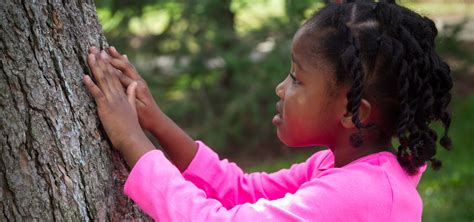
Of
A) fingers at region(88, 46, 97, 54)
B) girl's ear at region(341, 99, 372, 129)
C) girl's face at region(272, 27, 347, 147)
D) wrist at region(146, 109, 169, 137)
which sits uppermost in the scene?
fingers at region(88, 46, 97, 54)

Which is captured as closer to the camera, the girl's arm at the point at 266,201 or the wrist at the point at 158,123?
the girl's arm at the point at 266,201

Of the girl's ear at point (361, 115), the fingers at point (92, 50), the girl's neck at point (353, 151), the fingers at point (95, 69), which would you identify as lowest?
the girl's neck at point (353, 151)

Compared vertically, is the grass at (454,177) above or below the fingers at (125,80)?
below

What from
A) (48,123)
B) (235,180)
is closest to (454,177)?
(235,180)

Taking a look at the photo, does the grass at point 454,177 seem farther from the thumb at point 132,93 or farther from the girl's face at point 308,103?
the thumb at point 132,93

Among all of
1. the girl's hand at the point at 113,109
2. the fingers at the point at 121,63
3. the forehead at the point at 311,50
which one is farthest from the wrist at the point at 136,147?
the forehead at the point at 311,50

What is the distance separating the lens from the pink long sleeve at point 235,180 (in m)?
2.58

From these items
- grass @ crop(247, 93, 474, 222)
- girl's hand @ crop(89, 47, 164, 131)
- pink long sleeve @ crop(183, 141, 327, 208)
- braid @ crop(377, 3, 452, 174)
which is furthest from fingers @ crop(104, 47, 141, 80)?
grass @ crop(247, 93, 474, 222)

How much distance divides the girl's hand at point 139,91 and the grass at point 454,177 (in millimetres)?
2964

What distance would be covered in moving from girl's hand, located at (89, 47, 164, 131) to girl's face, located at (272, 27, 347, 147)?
0.39m

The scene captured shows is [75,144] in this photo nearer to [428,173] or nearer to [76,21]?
[76,21]

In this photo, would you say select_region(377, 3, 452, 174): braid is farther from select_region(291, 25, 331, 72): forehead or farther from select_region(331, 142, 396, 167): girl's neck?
select_region(291, 25, 331, 72): forehead

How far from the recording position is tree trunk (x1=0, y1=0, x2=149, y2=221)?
80.7 inches

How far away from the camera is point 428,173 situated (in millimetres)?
6352
